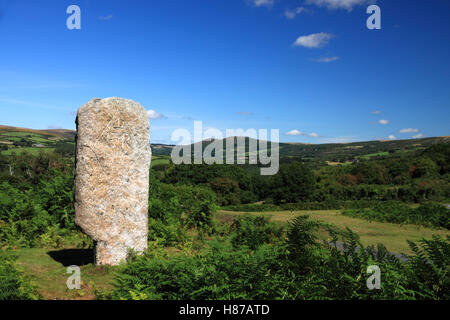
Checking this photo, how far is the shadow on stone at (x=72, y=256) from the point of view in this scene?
26.5 ft

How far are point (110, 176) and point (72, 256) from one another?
2.93 m

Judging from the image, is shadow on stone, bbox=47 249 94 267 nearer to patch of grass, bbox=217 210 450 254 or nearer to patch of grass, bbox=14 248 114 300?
patch of grass, bbox=14 248 114 300

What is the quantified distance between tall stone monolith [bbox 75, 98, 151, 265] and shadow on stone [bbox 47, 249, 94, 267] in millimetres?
846

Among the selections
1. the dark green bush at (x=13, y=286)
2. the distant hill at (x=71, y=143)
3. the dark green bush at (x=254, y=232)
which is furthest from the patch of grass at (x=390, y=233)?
the distant hill at (x=71, y=143)

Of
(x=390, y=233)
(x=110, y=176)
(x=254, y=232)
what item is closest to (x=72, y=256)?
(x=110, y=176)

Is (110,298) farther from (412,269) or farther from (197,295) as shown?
(412,269)

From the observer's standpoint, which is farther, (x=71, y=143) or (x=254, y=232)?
(x=71, y=143)

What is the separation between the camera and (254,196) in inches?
1941

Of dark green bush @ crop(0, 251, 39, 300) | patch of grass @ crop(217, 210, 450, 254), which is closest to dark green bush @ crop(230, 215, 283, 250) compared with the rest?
patch of grass @ crop(217, 210, 450, 254)

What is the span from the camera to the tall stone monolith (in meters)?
7.45

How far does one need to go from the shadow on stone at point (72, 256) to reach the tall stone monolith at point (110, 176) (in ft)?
2.78

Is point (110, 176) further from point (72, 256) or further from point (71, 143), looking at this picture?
point (71, 143)

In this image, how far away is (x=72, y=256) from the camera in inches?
340
